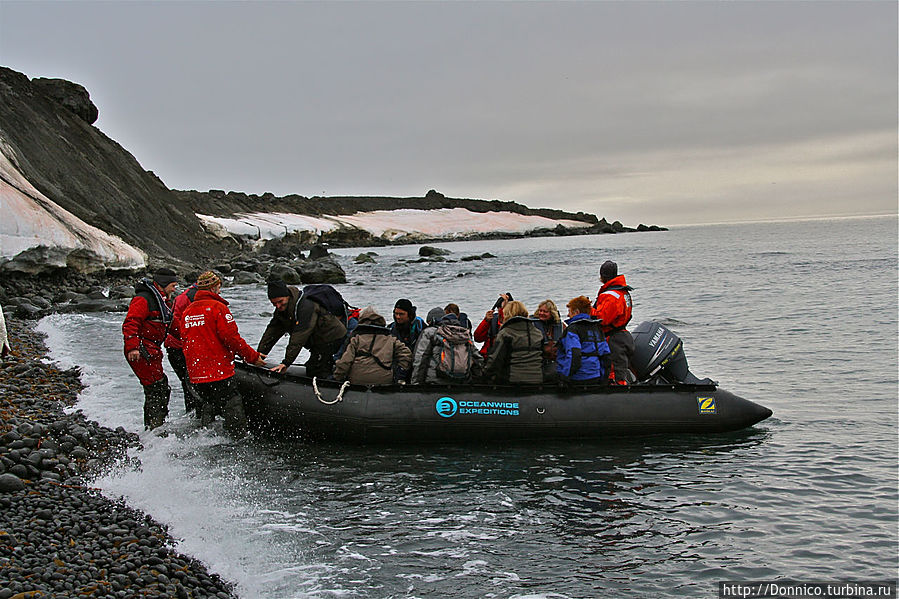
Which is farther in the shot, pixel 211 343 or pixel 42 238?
pixel 42 238

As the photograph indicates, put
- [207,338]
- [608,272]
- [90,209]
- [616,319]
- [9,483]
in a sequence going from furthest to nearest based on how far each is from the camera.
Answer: [90,209] < [608,272] < [616,319] < [207,338] < [9,483]

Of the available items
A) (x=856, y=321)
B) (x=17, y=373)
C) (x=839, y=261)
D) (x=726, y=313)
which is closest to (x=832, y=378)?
(x=856, y=321)

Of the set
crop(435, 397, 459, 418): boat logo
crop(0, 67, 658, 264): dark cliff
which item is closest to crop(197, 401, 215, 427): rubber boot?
crop(435, 397, 459, 418): boat logo

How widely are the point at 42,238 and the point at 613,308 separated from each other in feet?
47.4

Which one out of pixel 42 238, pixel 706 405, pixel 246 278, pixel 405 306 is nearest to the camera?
pixel 405 306

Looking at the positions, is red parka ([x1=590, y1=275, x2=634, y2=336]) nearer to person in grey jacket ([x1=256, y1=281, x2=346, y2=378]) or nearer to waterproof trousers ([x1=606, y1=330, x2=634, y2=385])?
waterproof trousers ([x1=606, y1=330, x2=634, y2=385])

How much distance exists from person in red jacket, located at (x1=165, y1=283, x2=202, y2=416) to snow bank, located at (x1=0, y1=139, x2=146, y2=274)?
34.2ft

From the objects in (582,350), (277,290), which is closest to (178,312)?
(277,290)

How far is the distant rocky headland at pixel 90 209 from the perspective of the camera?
57.6ft

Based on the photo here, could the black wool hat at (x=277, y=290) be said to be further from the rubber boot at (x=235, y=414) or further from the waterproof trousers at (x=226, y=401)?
the rubber boot at (x=235, y=414)

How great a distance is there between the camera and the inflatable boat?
753cm

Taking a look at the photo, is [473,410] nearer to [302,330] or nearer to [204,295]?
[302,330]

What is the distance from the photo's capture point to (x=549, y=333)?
7922 millimetres

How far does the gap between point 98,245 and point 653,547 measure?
18849 millimetres
